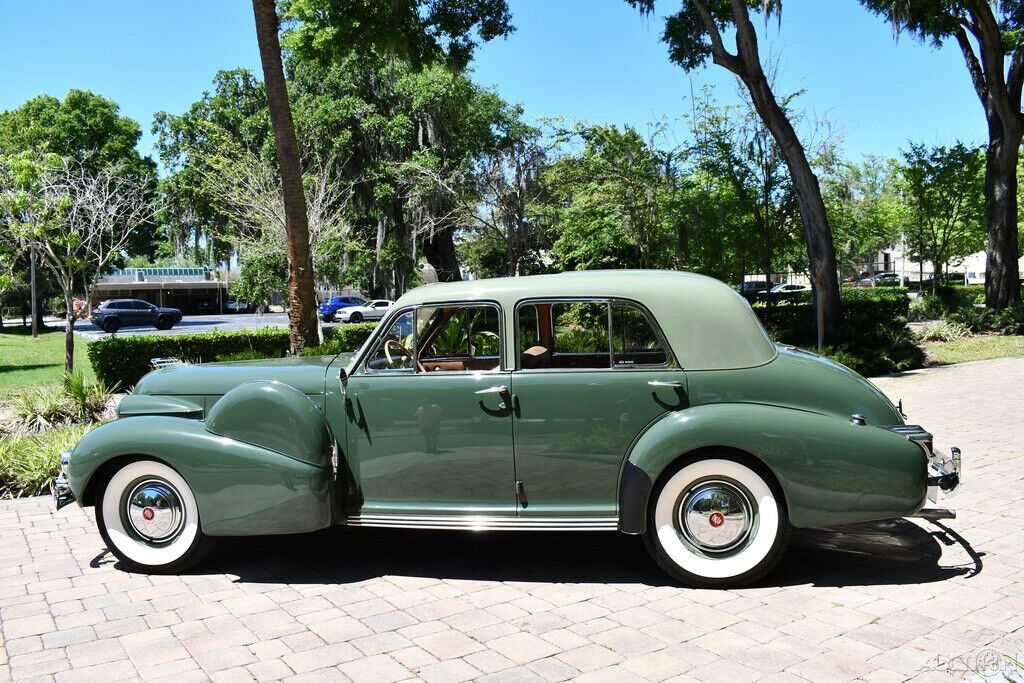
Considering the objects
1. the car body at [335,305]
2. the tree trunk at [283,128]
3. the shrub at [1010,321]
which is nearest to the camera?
the tree trunk at [283,128]

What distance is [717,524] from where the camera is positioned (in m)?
4.55

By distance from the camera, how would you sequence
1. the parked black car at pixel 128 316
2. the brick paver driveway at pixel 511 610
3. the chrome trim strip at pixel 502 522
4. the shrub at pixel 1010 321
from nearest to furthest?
the brick paver driveway at pixel 511 610 < the chrome trim strip at pixel 502 522 < the shrub at pixel 1010 321 < the parked black car at pixel 128 316

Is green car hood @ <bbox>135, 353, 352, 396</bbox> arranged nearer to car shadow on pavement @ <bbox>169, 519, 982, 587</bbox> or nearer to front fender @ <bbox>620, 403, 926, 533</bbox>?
car shadow on pavement @ <bbox>169, 519, 982, 587</bbox>

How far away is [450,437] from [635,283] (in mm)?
1381

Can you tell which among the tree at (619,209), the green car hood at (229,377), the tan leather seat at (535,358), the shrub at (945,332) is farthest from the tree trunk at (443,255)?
the tan leather seat at (535,358)

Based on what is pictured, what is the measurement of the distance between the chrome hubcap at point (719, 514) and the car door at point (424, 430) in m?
1.01

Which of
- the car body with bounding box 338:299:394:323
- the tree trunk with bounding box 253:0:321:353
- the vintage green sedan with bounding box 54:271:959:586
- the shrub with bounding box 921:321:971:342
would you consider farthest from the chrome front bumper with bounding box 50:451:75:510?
the car body with bounding box 338:299:394:323

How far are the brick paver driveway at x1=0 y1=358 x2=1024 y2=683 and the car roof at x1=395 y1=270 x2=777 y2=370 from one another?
4.29 feet

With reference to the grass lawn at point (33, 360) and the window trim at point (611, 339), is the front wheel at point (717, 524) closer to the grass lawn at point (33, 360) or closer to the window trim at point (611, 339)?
the window trim at point (611, 339)

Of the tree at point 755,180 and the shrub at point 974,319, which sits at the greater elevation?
the tree at point 755,180

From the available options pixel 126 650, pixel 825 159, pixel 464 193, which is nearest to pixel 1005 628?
pixel 126 650

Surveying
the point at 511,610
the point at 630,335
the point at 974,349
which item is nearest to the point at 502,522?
the point at 511,610

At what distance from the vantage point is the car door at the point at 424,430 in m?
4.71

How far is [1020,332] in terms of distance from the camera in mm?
20422
